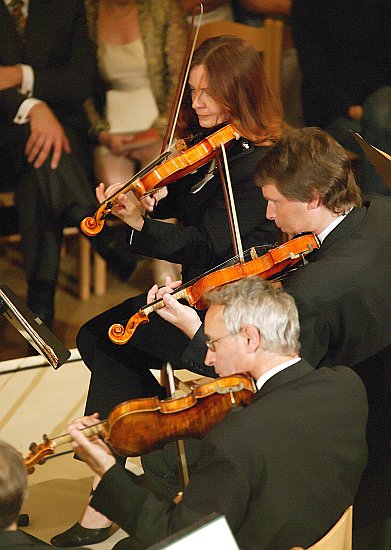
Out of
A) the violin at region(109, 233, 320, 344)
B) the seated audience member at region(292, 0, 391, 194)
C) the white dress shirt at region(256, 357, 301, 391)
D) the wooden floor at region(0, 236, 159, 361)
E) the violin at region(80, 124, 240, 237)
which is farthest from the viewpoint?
the seated audience member at region(292, 0, 391, 194)

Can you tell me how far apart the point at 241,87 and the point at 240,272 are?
0.76m

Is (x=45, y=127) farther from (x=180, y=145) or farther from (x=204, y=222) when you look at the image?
(x=204, y=222)

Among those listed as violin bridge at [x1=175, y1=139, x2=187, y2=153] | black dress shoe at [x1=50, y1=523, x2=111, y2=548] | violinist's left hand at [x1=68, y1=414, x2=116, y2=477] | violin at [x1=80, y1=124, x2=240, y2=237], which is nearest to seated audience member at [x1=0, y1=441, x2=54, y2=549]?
violinist's left hand at [x1=68, y1=414, x2=116, y2=477]

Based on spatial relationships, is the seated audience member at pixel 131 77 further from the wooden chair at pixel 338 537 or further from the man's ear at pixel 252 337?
the wooden chair at pixel 338 537

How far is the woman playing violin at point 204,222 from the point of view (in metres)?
3.33

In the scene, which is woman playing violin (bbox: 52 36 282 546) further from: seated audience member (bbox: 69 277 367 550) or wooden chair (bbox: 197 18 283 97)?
wooden chair (bbox: 197 18 283 97)

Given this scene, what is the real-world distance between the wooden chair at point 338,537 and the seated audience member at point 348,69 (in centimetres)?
339

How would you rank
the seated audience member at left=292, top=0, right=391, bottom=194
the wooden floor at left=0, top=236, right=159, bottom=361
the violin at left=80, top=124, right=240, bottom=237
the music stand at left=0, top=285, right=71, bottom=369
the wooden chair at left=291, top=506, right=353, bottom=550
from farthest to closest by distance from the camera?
1. the seated audience member at left=292, top=0, right=391, bottom=194
2. the wooden floor at left=0, top=236, right=159, bottom=361
3. the violin at left=80, top=124, right=240, bottom=237
4. the music stand at left=0, top=285, right=71, bottom=369
5. the wooden chair at left=291, top=506, right=353, bottom=550

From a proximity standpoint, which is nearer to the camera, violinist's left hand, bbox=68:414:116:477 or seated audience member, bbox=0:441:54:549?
seated audience member, bbox=0:441:54:549

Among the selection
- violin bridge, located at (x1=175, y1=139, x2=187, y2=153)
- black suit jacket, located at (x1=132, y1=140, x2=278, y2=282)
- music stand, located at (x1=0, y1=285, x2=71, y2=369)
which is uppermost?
violin bridge, located at (x1=175, y1=139, x2=187, y2=153)

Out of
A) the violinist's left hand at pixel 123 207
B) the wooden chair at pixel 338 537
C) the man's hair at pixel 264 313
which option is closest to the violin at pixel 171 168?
the violinist's left hand at pixel 123 207

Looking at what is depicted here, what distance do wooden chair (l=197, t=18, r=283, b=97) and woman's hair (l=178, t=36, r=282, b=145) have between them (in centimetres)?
146

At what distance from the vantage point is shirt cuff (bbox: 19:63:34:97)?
446cm

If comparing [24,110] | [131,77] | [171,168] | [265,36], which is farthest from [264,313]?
[265,36]
